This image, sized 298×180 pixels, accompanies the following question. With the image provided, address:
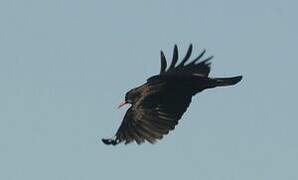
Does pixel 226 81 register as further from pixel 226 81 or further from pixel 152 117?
pixel 152 117

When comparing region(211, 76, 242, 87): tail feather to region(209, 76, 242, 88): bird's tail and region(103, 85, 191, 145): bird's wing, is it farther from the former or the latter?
region(103, 85, 191, 145): bird's wing

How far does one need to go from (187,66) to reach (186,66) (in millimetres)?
37

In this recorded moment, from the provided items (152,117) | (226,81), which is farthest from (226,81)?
(152,117)

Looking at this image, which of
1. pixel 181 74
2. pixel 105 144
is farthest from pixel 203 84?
pixel 105 144

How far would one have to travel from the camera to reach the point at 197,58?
34.4 m

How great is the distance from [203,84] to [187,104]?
1.63 ft

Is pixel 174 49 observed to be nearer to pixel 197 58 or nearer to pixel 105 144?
pixel 197 58

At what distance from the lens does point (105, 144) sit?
107 ft

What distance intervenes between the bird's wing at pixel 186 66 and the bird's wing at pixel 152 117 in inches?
19.7

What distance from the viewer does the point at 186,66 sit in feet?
113

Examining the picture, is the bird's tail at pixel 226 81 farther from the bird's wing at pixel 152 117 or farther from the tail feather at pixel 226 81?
the bird's wing at pixel 152 117

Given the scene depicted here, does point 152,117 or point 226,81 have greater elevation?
point 226,81

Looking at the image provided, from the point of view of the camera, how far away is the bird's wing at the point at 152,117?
109 feet

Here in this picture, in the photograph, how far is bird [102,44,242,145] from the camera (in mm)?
33469
